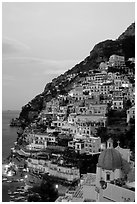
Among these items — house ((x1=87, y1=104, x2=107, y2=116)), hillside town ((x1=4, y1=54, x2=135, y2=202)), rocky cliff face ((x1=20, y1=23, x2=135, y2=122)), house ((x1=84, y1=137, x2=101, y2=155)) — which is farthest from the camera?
rocky cliff face ((x1=20, y1=23, x2=135, y2=122))

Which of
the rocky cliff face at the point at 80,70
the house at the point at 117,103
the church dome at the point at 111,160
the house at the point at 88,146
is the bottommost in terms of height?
the house at the point at 88,146

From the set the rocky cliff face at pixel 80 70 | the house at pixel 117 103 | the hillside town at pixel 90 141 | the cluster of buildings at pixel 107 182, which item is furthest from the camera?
the rocky cliff face at pixel 80 70

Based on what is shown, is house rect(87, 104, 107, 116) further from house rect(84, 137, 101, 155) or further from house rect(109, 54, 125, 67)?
house rect(109, 54, 125, 67)

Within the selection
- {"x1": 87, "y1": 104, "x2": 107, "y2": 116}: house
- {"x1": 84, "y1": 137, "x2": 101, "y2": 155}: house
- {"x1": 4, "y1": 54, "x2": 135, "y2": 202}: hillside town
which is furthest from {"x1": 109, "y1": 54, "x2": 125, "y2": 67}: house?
{"x1": 84, "y1": 137, "x2": 101, "y2": 155}: house

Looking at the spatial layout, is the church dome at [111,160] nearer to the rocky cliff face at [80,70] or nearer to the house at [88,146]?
the house at [88,146]

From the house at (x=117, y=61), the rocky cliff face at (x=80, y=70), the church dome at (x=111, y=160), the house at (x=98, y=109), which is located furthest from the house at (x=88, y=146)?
the house at (x=117, y=61)

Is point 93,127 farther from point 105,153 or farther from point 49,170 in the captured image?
point 105,153
